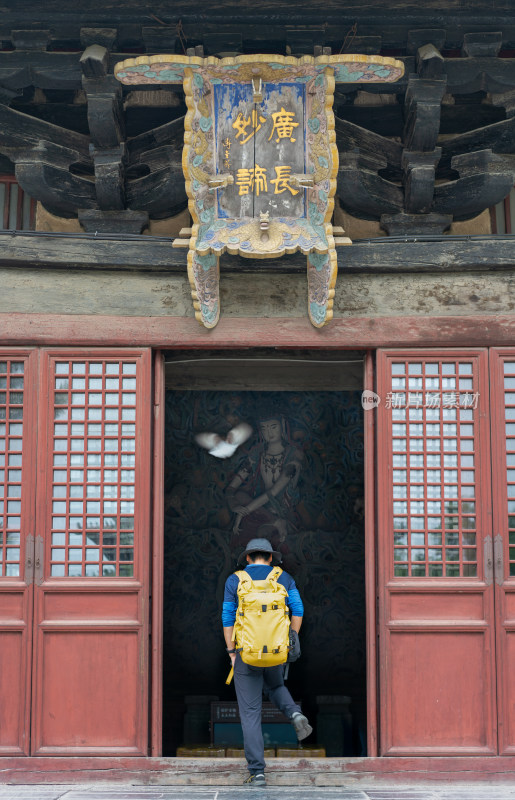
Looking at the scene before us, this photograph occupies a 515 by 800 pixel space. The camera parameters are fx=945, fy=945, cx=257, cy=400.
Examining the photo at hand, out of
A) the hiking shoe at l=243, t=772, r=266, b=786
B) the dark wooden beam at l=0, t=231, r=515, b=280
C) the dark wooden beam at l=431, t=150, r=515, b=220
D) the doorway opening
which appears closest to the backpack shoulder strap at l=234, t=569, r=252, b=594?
the hiking shoe at l=243, t=772, r=266, b=786

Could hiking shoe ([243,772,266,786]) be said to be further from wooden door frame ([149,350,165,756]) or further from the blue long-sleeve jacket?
the blue long-sleeve jacket

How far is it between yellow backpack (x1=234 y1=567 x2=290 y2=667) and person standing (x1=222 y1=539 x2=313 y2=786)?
0.10 m

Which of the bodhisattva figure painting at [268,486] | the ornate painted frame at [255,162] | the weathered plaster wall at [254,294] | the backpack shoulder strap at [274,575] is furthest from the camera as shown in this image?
the bodhisattva figure painting at [268,486]

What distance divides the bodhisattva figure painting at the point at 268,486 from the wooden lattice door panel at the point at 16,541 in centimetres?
379

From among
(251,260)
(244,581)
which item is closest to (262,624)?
(244,581)

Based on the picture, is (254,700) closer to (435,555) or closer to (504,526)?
(435,555)

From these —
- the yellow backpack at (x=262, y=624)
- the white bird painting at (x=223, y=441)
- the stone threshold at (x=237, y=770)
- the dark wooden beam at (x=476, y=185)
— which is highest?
the dark wooden beam at (x=476, y=185)

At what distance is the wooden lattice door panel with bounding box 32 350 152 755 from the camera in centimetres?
600

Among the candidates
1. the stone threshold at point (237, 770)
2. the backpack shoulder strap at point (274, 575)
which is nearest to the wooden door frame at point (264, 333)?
the backpack shoulder strap at point (274, 575)

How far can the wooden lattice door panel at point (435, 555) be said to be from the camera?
6023 mm

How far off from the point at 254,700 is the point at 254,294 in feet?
8.57

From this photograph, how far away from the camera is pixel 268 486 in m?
9.76

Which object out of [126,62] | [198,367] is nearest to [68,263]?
[126,62]

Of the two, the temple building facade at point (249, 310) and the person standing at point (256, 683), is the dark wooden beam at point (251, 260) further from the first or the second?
the person standing at point (256, 683)
